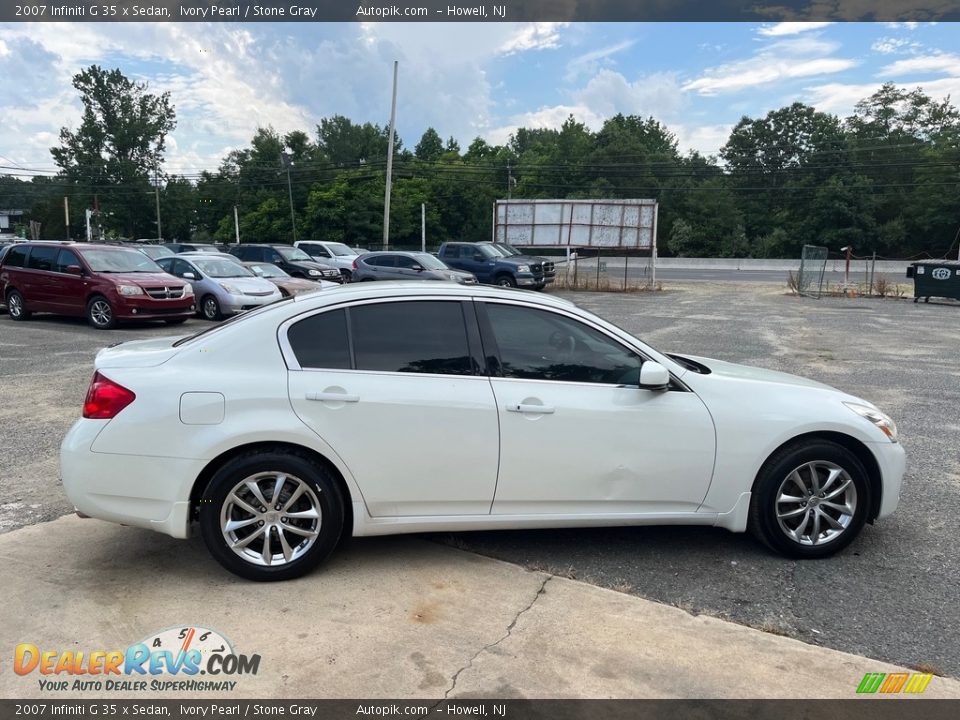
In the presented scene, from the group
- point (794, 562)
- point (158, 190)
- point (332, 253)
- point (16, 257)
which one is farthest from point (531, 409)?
point (158, 190)

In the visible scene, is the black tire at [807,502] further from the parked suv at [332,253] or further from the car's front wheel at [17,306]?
the parked suv at [332,253]

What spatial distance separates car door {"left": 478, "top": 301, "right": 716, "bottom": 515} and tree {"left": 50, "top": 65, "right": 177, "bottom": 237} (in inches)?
3254

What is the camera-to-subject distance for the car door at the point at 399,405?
3.73 metres

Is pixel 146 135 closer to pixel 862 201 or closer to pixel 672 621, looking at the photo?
pixel 862 201

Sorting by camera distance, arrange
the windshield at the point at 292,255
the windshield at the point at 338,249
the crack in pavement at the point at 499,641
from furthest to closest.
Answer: the windshield at the point at 338,249 < the windshield at the point at 292,255 < the crack in pavement at the point at 499,641

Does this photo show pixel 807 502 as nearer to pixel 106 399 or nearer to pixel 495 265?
pixel 106 399

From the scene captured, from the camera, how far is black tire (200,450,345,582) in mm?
3658

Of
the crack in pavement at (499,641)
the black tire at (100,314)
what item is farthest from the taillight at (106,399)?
the black tire at (100,314)

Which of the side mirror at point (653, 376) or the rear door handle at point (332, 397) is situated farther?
the side mirror at point (653, 376)

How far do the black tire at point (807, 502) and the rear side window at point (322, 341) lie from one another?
8.19 ft

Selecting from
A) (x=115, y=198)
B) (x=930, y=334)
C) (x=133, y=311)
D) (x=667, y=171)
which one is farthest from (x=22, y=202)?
(x=930, y=334)

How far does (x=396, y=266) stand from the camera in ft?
75.0

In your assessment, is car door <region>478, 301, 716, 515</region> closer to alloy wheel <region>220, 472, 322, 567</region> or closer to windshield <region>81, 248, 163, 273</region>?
alloy wheel <region>220, 472, 322, 567</region>

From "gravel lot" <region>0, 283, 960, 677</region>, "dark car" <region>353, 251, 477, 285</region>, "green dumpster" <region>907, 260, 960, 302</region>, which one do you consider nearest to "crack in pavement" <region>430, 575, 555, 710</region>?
"gravel lot" <region>0, 283, 960, 677</region>
